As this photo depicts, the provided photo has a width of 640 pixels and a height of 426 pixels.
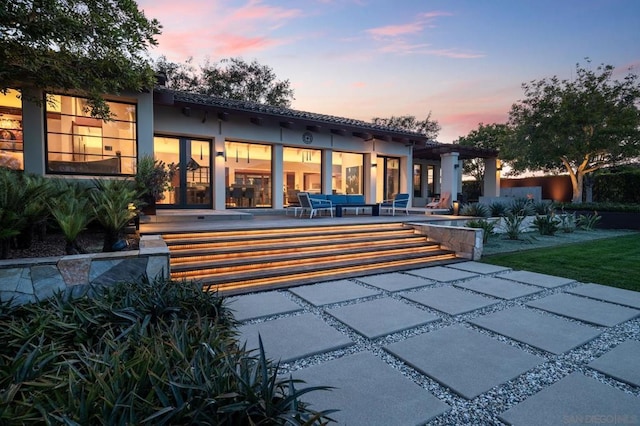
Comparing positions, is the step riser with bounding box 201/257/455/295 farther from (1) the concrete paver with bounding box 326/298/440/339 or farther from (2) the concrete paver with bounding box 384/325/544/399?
(2) the concrete paver with bounding box 384/325/544/399

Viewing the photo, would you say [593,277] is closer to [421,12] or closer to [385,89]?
[421,12]

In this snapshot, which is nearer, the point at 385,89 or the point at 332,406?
the point at 332,406

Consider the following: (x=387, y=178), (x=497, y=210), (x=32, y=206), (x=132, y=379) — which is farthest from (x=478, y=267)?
(x=387, y=178)

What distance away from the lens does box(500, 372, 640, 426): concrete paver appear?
185 centimetres

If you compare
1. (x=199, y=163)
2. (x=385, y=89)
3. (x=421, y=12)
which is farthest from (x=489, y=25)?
(x=199, y=163)

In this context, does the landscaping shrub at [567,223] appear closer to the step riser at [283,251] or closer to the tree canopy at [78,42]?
the step riser at [283,251]

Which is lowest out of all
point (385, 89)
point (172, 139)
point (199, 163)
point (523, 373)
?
point (523, 373)

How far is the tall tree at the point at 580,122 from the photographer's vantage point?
13.5 m

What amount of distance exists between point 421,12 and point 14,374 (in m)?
11.5

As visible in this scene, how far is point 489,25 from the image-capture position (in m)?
9.88

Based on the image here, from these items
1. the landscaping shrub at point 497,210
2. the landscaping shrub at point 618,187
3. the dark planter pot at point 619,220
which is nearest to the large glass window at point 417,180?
the landscaping shrub at point 497,210

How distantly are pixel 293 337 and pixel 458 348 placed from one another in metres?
1.42

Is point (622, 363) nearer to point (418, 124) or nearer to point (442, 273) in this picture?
point (442, 273)

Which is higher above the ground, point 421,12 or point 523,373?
point 421,12
